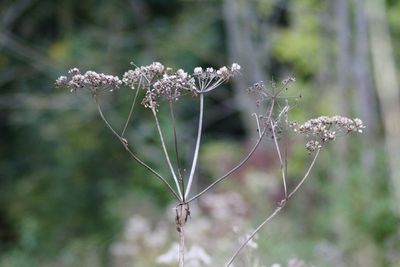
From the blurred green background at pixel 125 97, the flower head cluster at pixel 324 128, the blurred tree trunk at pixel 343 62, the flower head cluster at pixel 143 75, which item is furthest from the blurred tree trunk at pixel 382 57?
the flower head cluster at pixel 143 75

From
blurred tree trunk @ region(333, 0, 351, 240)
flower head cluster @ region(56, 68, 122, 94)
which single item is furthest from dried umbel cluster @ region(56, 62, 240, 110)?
blurred tree trunk @ region(333, 0, 351, 240)

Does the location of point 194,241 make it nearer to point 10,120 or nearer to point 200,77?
point 200,77

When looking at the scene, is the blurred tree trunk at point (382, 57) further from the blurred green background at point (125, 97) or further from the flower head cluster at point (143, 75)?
the flower head cluster at point (143, 75)

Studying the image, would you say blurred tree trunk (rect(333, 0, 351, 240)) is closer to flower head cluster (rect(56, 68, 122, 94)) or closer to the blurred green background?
the blurred green background

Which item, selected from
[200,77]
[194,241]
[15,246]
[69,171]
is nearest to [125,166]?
[69,171]

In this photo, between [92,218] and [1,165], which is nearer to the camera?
[92,218]

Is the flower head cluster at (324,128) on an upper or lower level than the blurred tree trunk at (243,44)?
lower

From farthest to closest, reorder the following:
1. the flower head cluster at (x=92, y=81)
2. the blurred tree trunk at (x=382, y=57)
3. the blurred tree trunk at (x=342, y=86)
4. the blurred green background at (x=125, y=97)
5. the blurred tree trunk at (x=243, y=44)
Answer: the blurred tree trunk at (x=243, y=44) → the blurred tree trunk at (x=382, y=57) → the blurred green background at (x=125, y=97) → the blurred tree trunk at (x=342, y=86) → the flower head cluster at (x=92, y=81)
